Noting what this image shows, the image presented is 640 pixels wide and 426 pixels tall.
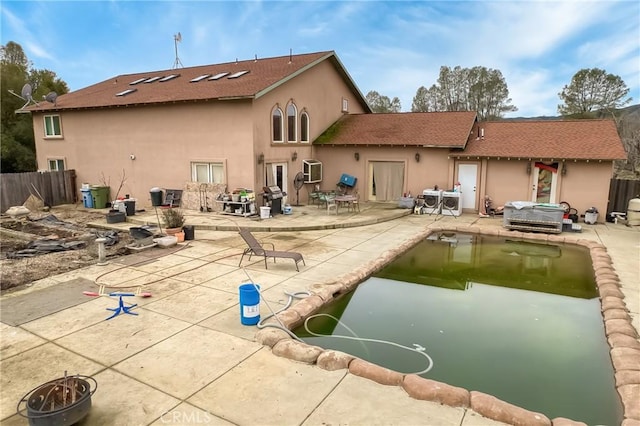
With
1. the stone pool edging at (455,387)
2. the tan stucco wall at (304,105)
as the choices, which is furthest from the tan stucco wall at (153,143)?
the stone pool edging at (455,387)

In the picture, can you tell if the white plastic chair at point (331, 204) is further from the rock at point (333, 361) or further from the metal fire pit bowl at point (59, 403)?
the metal fire pit bowl at point (59, 403)

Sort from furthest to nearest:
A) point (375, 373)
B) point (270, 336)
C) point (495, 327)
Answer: point (495, 327)
point (270, 336)
point (375, 373)

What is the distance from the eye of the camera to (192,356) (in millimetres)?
4562

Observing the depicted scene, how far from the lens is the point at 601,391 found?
14.3 ft

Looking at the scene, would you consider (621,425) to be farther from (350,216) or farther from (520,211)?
(350,216)

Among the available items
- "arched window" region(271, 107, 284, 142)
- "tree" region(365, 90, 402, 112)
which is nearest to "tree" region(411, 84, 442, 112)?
"tree" region(365, 90, 402, 112)

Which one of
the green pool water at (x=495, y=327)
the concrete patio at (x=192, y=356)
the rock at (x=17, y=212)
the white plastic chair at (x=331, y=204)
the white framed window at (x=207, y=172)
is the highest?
the white framed window at (x=207, y=172)

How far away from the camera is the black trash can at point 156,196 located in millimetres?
14722

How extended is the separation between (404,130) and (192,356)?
14202mm

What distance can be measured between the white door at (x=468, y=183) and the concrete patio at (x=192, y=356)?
6534 mm

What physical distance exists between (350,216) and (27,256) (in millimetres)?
9051

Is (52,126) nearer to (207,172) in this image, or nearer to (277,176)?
(207,172)

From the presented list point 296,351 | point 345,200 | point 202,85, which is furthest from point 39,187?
point 296,351

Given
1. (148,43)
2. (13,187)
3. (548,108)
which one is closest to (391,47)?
(148,43)
